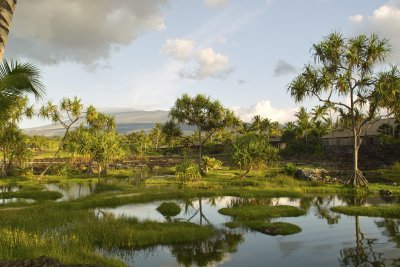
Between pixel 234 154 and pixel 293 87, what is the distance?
11.5 meters

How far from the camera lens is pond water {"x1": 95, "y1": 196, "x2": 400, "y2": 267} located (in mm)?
14828

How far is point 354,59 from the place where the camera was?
36.2 meters

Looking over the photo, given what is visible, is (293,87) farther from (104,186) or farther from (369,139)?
(369,139)

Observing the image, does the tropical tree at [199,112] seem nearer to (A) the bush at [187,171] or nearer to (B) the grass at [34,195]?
(A) the bush at [187,171]

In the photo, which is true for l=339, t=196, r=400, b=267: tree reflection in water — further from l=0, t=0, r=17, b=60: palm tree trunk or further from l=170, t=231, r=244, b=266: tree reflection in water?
l=0, t=0, r=17, b=60: palm tree trunk

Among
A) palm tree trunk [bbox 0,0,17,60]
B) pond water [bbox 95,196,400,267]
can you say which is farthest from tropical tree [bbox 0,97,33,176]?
palm tree trunk [bbox 0,0,17,60]

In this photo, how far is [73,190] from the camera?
131 ft

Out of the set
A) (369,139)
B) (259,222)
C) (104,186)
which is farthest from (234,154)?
(369,139)

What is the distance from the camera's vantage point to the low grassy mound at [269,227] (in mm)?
19719

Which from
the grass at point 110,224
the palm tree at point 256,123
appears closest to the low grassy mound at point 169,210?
the grass at point 110,224

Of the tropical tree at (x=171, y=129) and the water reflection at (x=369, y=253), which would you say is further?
the tropical tree at (x=171, y=129)

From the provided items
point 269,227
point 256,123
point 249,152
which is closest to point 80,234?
point 269,227

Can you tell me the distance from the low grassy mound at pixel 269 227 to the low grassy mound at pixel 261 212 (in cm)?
209

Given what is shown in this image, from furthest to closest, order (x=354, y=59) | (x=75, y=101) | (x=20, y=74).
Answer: (x=75, y=101) → (x=354, y=59) → (x=20, y=74)
